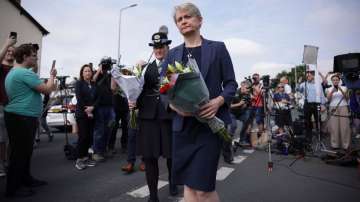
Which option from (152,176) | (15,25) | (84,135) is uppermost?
(15,25)

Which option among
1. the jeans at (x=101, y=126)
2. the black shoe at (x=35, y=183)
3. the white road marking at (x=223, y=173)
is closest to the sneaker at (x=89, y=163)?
the jeans at (x=101, y=126)

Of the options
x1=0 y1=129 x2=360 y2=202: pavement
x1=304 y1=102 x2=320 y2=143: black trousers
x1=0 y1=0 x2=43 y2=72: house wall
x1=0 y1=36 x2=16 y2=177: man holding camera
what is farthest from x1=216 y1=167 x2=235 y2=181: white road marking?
x1=0 y1=0 x2=43 y2=72: house wall

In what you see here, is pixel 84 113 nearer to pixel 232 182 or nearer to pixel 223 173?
pixel 223 173

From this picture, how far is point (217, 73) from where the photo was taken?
262cm

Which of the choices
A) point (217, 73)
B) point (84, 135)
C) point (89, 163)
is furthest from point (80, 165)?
point (217, 73)

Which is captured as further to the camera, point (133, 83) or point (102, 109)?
point (102, 109)

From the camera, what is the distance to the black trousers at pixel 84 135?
20.8 feet

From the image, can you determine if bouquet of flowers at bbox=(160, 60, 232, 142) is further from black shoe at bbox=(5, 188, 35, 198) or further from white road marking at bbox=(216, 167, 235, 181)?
white road marking at bbox=(216, 167, 235, 181)

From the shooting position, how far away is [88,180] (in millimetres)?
5152

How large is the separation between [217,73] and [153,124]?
1.56m

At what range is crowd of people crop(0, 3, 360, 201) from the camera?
2.49 metres

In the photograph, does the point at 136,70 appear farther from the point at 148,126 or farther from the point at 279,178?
the point at 279,178

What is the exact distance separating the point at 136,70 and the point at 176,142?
5.38 feet

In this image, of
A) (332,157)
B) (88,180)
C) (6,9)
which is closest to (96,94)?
(88,180)
